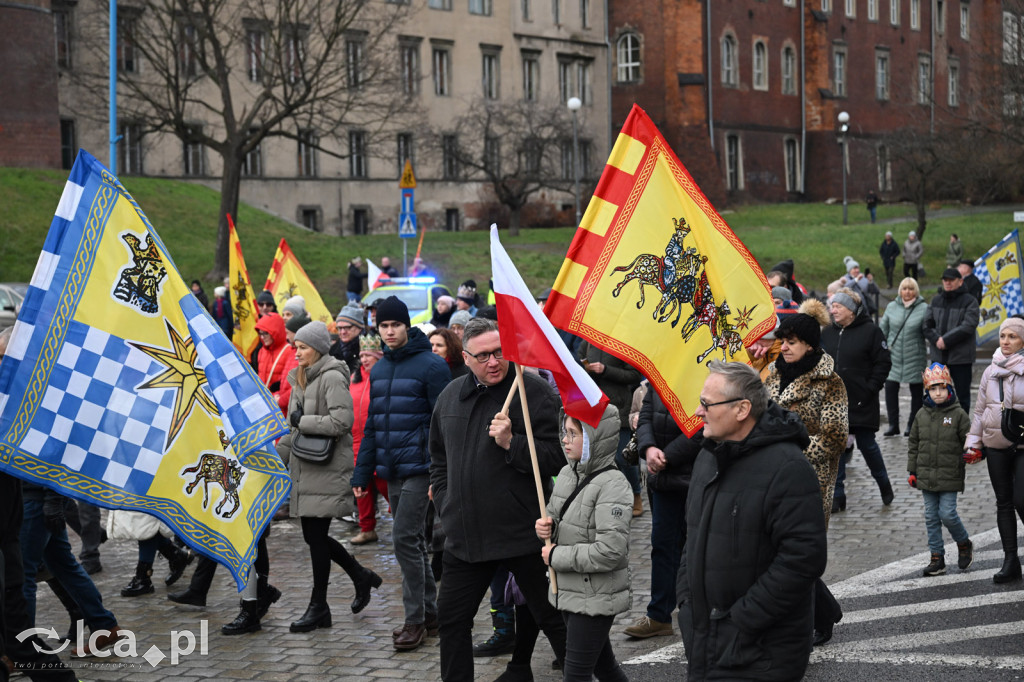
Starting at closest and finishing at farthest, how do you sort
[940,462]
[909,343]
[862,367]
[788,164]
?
1. [940,462]
2. [862,367]
3. [909,343]
4. [788,164]

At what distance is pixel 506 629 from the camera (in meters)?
7.96

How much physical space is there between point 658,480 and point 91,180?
3.55 m

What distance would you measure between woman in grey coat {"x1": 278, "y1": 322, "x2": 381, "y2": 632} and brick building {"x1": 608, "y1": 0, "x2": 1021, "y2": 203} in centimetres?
5193

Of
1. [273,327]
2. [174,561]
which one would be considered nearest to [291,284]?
[273,327]

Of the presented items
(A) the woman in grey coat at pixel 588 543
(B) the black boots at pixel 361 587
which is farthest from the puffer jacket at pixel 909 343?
(A) the woman in grey coat at pixel 588 543

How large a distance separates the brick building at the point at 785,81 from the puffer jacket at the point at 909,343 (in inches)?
1708

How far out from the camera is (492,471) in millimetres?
6691

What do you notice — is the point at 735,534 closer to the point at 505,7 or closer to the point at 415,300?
the point at 415,300

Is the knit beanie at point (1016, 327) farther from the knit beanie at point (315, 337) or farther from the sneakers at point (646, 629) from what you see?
the knit beanie at point (315, 337)

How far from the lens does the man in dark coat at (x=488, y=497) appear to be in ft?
21.7

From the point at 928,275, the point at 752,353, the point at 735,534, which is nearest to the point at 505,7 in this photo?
the point at 928,275

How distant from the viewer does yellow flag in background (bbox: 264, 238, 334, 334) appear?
17516 millimetres

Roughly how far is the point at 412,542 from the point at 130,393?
1.98 metres

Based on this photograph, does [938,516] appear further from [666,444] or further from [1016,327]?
[666,444]
